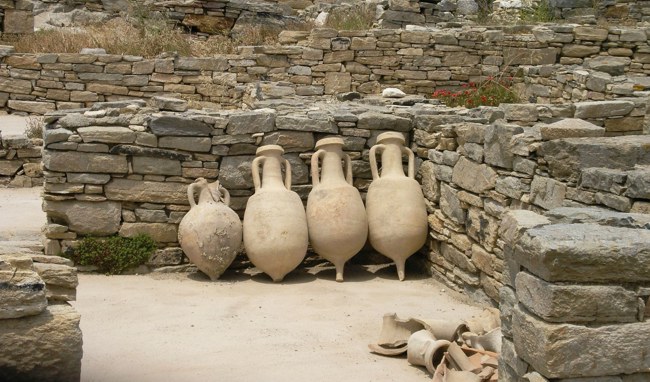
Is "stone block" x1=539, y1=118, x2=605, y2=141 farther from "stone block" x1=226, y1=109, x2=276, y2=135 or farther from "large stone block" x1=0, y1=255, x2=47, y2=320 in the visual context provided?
"large stone block" x1=0, y1=255, x2=47, y2=320

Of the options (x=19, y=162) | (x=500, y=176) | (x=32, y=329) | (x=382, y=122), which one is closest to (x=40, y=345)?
(x=32, y=329)

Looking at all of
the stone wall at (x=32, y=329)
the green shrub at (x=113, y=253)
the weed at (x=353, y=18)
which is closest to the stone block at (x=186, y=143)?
the green shrub at (x=113, y=253)

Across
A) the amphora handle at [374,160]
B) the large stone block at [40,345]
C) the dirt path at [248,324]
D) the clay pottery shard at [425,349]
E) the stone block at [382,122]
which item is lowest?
the dirt path at [248,324]

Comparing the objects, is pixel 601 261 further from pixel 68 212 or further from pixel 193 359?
pixel 68 212

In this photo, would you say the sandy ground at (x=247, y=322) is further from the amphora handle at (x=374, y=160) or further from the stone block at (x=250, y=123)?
the stone block at (x=250, y=123)

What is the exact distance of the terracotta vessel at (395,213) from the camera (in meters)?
7.52

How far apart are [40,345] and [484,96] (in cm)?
830

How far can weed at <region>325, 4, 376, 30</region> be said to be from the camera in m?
14.5

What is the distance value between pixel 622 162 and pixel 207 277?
12.2 ft

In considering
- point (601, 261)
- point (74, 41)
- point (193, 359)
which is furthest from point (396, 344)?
point (74, 41)

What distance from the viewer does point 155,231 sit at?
7.71 meters

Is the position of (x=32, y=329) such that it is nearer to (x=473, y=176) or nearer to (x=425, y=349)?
(x=425, y=349)

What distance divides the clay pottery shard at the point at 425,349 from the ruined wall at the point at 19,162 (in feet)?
21.9

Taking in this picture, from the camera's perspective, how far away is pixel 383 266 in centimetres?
801
